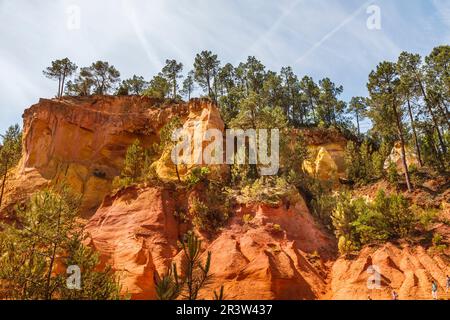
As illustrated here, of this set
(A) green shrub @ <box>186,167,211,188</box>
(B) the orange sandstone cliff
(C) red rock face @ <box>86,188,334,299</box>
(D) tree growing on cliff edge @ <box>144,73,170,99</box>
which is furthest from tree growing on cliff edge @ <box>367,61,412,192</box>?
(D) tree growing on cliff edge @ <box>144,73,170,99</box>

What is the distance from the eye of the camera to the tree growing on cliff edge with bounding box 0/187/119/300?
574 inches

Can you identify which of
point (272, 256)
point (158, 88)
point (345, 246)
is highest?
point (158, 88)

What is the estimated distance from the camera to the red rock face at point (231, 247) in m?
22.5

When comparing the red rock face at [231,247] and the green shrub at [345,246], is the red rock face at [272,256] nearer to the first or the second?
the red rock face at [231,247]

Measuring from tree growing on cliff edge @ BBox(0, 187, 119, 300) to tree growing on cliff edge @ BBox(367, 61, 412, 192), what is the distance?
29.1 metres

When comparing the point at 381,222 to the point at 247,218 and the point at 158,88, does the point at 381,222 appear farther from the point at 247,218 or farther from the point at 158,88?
the point at 158,88

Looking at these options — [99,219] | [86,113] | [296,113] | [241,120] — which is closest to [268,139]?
[241,120]

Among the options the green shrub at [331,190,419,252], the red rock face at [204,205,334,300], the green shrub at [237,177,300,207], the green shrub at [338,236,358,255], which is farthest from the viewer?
the green shrub at [237,177,300,207]

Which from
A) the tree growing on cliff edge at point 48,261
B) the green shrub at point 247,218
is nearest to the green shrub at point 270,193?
the green shrub at point 247,218

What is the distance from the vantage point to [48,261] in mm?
16078

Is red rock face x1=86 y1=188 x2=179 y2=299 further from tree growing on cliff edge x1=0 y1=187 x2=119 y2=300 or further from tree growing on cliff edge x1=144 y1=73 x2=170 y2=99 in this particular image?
tree growing on cliff edge x1=144 y1=73 x2=170 y2=99

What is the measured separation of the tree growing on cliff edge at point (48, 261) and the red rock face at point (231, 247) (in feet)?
22.0

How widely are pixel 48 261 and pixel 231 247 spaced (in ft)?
40.4

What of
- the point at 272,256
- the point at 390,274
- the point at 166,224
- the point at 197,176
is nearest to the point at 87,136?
the point at 197,176
